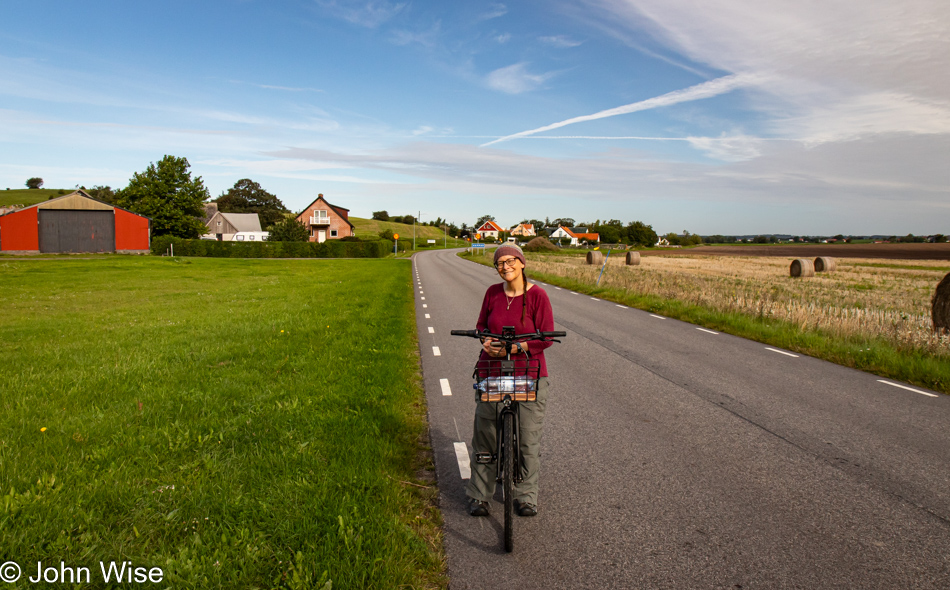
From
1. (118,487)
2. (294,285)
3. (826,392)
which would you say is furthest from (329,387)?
(294,285)

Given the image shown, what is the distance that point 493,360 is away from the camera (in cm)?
393

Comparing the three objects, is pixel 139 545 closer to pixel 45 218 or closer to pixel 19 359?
pixel 19 359

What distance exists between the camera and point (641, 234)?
132m

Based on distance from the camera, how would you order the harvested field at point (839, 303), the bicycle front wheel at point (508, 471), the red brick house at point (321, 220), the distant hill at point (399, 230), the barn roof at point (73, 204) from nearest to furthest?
the bicycle front wheel at point (508, 471), the harvested field at point (839, 303), the barn roof at point (73, 204), the red brick house at point (321, 220), the distant hill at point (399, 230)

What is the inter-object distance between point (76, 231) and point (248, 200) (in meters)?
81.1

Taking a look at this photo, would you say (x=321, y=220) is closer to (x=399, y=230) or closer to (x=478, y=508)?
(x=399, y=230)

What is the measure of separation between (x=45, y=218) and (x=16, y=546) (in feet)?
212

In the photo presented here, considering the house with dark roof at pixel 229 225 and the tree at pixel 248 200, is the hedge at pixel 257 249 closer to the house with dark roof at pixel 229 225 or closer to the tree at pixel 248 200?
the house with dark roof at pixel 229 225

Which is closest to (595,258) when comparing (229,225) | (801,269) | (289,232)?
(801,269)

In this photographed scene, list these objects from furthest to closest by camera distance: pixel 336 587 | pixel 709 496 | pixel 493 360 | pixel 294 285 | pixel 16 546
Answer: pixel 294 285 < pixel 709 496 < pixel 493 360 < pixel 16 546 < pixel 336 587

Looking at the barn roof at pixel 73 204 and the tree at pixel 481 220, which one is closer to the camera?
the barn roof at pixel 73 204

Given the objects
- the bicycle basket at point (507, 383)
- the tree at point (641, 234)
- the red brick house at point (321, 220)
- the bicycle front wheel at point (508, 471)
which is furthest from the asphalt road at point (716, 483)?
the tree at point (641, 234)

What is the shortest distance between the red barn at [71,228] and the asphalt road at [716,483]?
2389 inches

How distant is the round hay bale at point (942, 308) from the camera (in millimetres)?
11743
